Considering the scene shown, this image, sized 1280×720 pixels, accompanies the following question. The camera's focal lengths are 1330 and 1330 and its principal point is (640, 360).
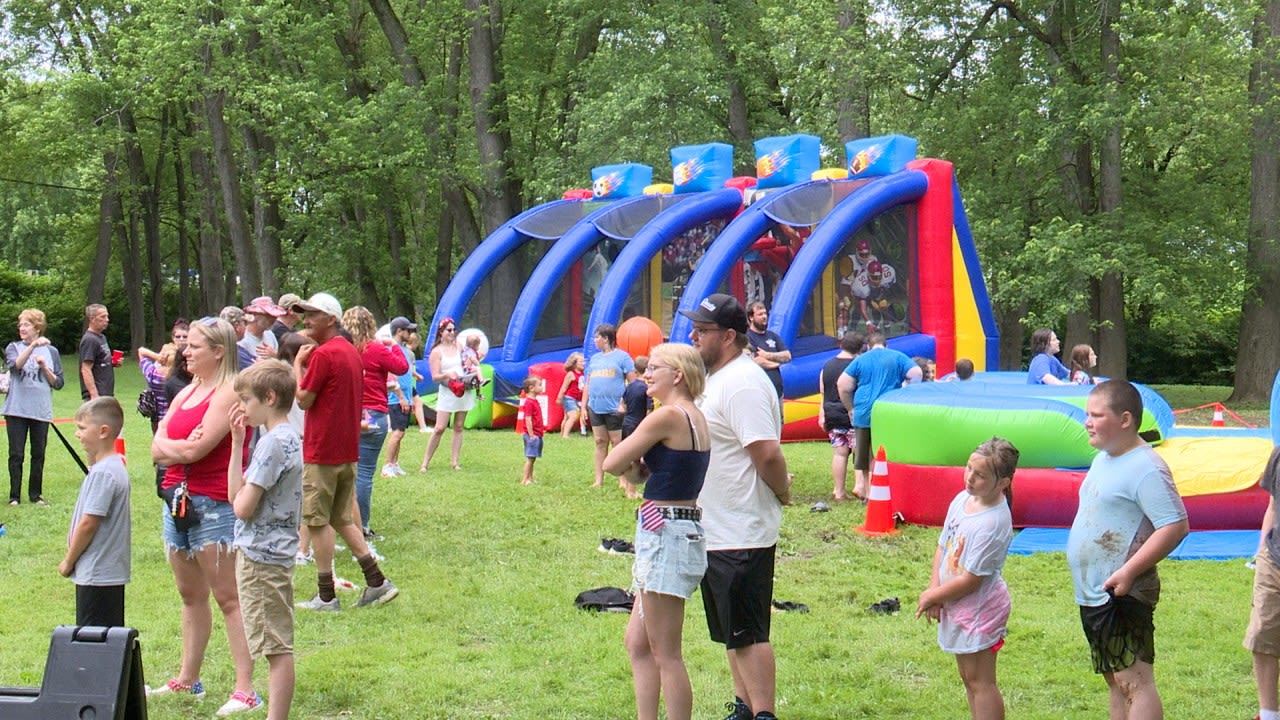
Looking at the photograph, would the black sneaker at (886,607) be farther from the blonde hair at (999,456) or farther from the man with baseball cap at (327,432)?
the man with baseball cap at (327,432)

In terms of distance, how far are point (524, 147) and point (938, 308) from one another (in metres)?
14.0

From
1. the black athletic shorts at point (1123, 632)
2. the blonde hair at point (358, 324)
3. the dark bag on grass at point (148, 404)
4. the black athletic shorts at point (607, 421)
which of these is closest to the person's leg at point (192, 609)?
the blonde hair at point (358, 324)

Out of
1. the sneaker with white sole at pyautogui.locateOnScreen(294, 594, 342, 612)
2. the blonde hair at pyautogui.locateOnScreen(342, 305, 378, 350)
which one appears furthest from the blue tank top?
the blonde hair at pyautogui.locateOnScreen(342, 305, 378, 350)

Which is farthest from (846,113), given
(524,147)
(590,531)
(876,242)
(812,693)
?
(812,693)

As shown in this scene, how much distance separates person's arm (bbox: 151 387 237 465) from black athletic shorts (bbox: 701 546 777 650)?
6.46ft

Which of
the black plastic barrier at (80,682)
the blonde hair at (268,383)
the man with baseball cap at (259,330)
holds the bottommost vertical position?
the black plastic barrier at (80,682)

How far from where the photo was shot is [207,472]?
5254 mm

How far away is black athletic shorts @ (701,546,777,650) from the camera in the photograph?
475cm

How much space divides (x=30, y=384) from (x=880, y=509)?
6507mm

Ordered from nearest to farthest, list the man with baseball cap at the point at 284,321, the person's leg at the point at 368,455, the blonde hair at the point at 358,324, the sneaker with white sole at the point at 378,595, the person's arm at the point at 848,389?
the sneaker with white sole at the point at 378,595 < the man with baseball cap at the point at 284,321 < the blonde hair at the point at 358,324 < the person's leg at the point at 368,455 < the person's arm at the point at 848,389

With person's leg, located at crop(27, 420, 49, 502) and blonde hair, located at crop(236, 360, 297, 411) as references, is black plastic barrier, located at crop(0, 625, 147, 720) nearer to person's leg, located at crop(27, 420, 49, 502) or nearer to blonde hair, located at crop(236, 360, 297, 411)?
blonde hair, located at crop(236, 360, 297, 411)

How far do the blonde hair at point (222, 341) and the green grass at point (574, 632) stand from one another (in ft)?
4.43

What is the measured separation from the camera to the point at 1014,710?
213 inches

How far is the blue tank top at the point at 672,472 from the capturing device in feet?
Answer: 14.7
